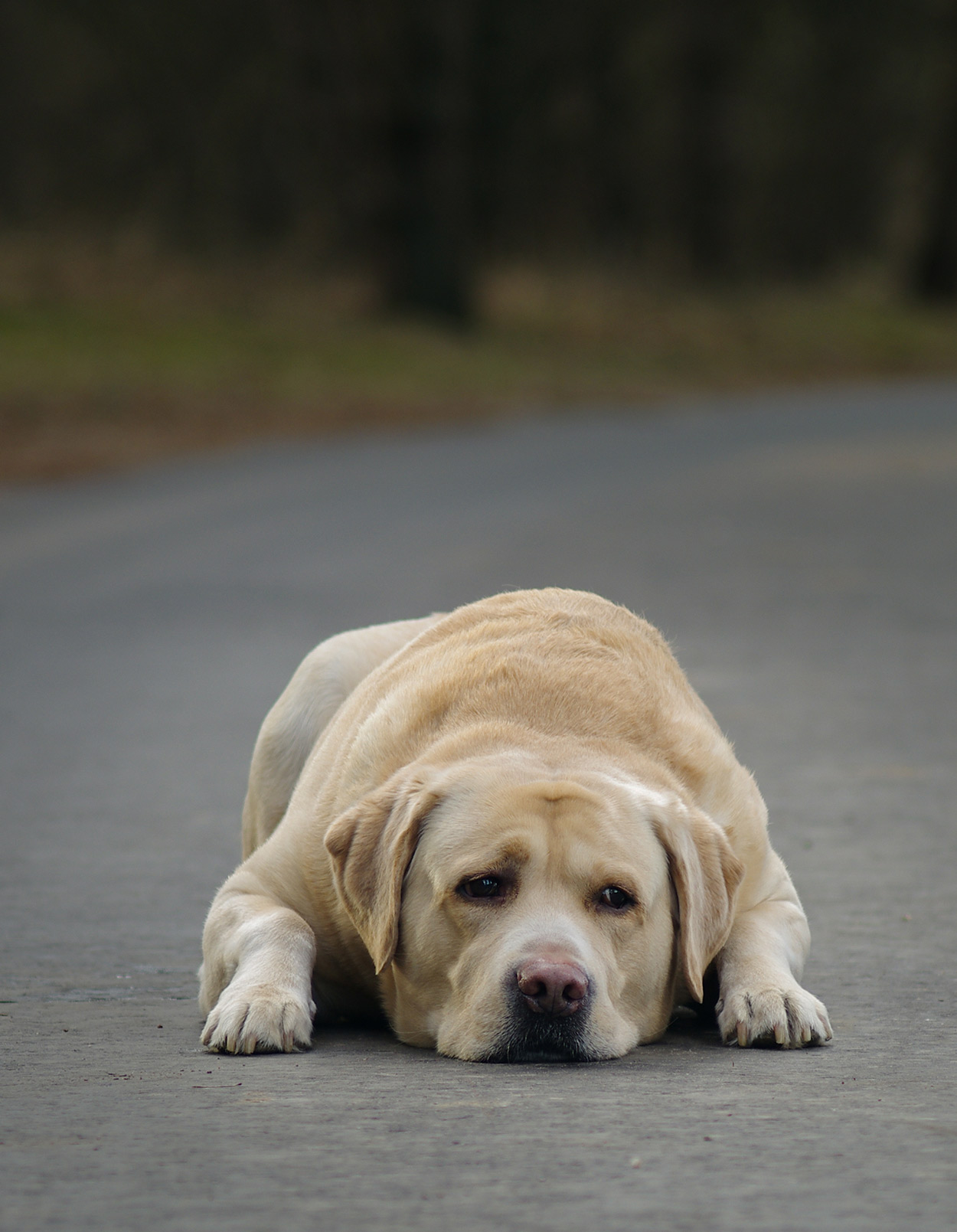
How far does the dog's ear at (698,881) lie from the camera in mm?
4328

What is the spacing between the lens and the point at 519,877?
13.6 feet

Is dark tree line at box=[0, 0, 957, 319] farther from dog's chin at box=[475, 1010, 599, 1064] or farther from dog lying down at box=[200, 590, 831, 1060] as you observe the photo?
dog's chin at box=[475, 1010, 599, 1064]

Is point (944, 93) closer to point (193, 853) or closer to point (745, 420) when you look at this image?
point (745, 420)

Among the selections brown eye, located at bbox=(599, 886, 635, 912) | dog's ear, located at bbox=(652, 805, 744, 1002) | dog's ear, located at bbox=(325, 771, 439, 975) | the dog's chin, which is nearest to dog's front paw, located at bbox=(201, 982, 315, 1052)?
dog's ear, located at bbox=(325, 771, 439, 975)

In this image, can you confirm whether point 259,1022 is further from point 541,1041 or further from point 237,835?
point 237,835

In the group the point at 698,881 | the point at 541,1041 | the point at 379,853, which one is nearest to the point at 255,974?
the point at 379,853

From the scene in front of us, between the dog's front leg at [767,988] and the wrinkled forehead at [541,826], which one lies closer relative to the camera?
the wrinkled forehead at [541,826]

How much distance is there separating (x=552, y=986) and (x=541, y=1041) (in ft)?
0.57

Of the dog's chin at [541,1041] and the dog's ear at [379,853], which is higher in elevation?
the dog's ear at [379,853]

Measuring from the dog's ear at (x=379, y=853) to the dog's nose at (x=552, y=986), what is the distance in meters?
0.43

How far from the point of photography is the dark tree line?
105ft

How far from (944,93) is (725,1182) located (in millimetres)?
43742

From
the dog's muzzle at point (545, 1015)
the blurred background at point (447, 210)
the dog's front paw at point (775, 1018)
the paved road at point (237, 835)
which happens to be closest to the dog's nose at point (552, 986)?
the dog's muzzle at point (545, 1015)

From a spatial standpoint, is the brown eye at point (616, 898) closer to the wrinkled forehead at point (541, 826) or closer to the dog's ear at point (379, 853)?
the wrinkled forehead at point (541, 826)
